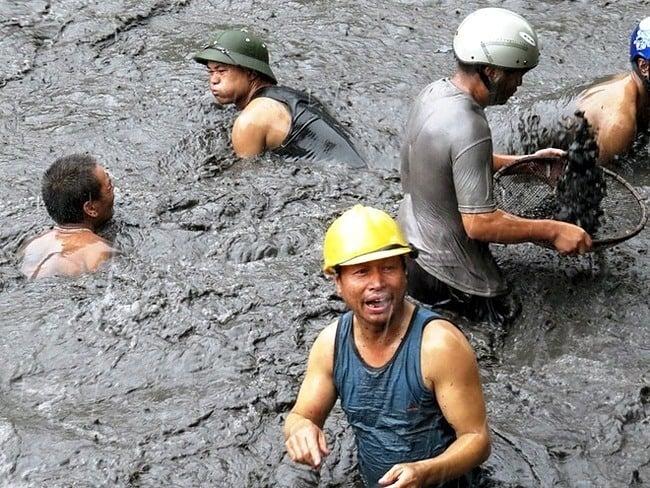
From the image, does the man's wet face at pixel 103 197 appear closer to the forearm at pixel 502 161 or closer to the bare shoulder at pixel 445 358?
the forearm at pixel 502 161

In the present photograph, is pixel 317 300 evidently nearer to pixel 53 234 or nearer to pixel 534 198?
pixel 534 198

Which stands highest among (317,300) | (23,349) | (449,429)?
(449,429)

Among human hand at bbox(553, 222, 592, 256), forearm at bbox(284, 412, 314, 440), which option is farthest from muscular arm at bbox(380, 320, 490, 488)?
human hand at bbox(553, 222, 592, 256)

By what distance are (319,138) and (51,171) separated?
75.2 inches

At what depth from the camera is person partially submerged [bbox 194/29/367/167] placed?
713 cm

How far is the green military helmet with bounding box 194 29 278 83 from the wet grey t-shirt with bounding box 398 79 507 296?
235 cm

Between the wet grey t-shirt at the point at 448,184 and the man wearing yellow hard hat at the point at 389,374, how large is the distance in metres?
1.18

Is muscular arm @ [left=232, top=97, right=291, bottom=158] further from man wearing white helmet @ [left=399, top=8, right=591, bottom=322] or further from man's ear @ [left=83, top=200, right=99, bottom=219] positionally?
man wearing white helmet @ [left=399, top=8, right=591, bottom=322]

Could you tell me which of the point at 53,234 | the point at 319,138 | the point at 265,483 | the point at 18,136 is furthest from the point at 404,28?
the point at 265,483

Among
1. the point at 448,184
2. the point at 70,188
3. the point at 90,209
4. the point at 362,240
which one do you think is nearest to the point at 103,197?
the point at 90,209

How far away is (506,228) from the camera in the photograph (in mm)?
4930

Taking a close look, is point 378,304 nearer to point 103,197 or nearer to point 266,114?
point 103,197

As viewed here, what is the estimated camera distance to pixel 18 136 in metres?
7.99

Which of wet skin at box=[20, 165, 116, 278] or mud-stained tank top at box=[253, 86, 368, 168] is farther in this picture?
mud-stained tank top at box=[253, 86, 368, 168]
